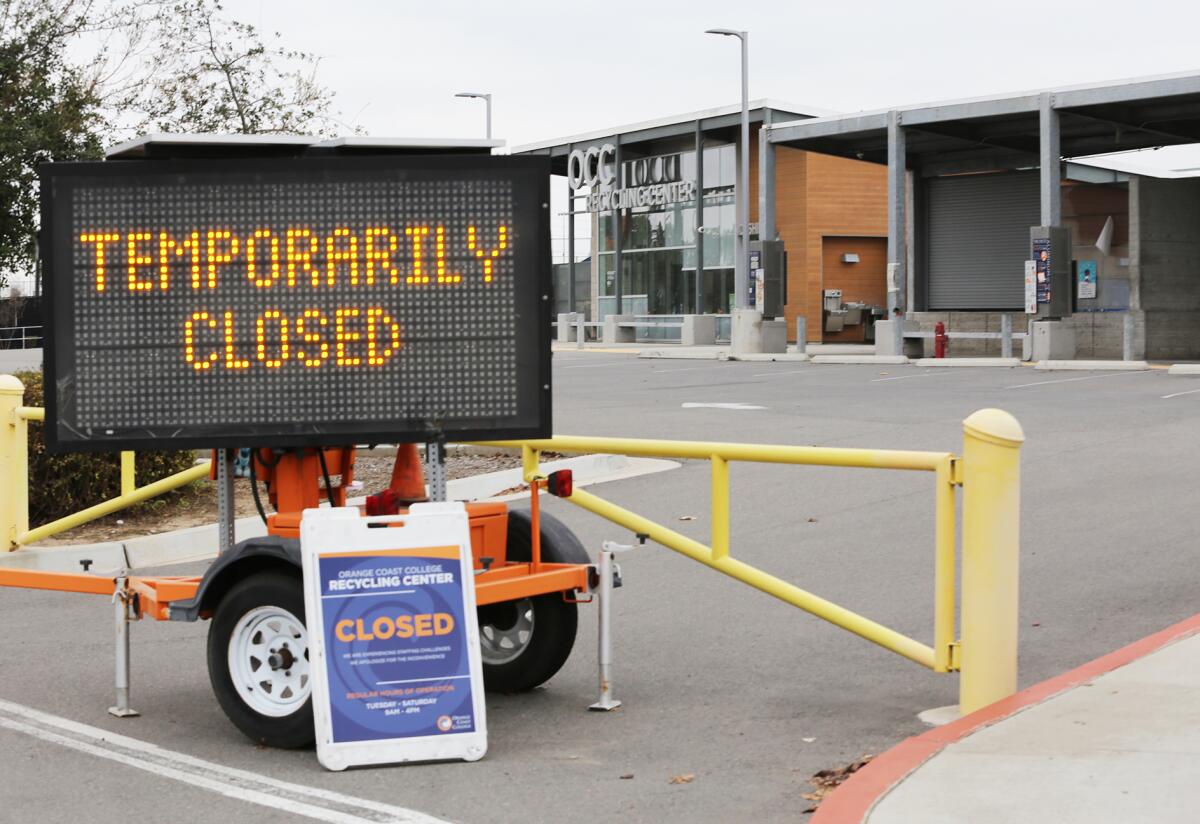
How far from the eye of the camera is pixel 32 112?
57.5 feet

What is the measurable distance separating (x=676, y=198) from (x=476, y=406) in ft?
152

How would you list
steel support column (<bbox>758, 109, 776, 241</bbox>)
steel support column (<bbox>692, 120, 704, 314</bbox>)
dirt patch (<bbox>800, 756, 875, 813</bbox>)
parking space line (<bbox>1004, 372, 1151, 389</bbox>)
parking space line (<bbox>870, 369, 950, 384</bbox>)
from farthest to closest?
steel support column (<bbox>692, 120, 704, 314</bbox>) → steel support column (<bbox>758, 109, 776, 241</bbox>) → parking space line (<bbox>870, 369, 950, 384</bbox>) → parking space line (<bbox>1004, 372, 1151, 389</bbox>) → dirt patch (<bbox>800, 756, 875, 813</bbox>)

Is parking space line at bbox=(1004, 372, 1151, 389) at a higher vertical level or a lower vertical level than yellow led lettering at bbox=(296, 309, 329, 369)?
lower

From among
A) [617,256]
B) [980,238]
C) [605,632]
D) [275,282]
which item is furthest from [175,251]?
[617,256]

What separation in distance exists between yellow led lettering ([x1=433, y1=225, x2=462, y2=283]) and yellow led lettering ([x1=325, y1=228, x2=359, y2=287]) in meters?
0.33

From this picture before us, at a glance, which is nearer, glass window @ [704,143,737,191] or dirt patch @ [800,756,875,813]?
dirt patch @ [800,756,875,813]

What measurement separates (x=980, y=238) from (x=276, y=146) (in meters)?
Result: 35.5

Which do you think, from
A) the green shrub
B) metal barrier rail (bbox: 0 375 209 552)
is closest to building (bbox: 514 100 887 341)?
the green shrub

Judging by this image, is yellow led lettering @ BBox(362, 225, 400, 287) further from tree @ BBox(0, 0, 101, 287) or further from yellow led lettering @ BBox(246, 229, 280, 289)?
tree @ BBox(0, 0, 101, 287)

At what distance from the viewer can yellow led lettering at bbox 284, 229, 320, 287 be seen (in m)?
6.65

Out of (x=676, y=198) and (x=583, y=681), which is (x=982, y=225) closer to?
(x=676, y=198)

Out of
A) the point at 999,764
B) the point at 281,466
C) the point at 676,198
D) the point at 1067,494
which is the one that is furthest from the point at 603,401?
the point at 676,198

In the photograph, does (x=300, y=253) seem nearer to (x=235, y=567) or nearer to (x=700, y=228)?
(x=235, y=567)

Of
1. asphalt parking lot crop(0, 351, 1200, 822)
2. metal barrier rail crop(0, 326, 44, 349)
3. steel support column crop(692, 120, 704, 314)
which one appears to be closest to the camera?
asphalt parking lot crop(0, 351, 1200, 822)
